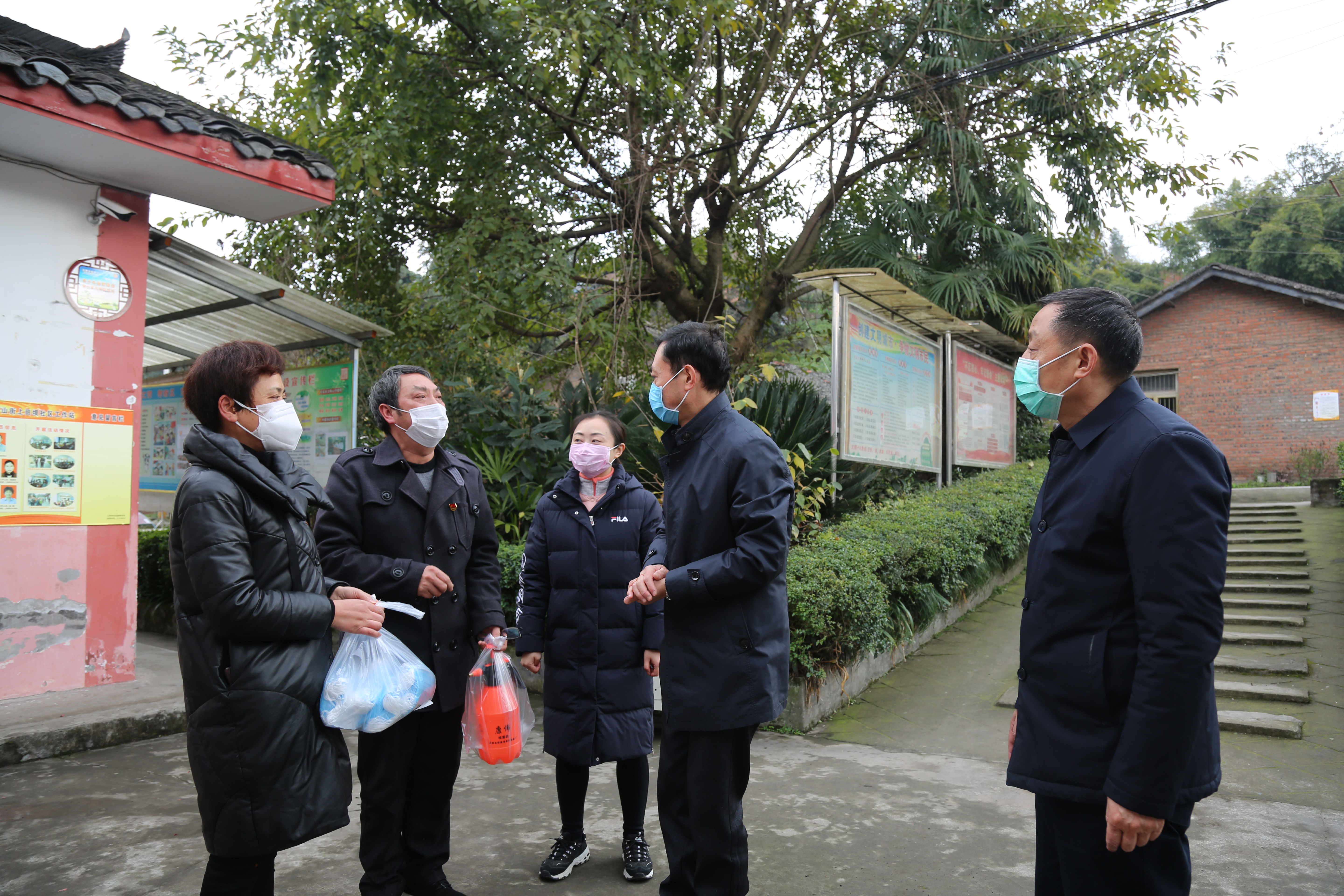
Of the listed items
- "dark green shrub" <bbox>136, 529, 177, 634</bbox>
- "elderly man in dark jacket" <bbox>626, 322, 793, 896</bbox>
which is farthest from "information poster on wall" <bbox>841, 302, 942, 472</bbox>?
"dark green shrub" <bbox>136, 529, 177, 634</bbox>

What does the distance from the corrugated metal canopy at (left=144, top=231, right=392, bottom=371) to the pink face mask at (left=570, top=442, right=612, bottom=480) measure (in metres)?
3.23

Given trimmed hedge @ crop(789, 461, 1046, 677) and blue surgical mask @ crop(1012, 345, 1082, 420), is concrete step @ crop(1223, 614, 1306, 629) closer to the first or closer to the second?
trimmed hedge @ crop(789, 461, 1046, 677)

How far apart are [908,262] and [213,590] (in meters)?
12.2

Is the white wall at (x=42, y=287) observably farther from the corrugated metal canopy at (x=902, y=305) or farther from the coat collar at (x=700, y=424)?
the corrugated metal canopy at (x=902, y=305)

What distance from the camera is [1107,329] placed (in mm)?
2043

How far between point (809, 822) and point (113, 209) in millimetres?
→ 5304

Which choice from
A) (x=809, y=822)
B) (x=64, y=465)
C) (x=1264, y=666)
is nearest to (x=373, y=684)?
(x=809, y=822)

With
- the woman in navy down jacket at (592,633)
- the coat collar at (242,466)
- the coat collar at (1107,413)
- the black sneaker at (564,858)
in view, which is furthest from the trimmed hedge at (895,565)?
the coat collar at (242,466)

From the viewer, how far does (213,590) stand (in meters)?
2.22

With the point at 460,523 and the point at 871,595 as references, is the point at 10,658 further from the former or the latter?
the point at 871,595

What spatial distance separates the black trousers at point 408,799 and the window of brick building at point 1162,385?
20042 mm

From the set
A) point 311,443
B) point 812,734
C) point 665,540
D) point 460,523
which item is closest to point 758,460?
point 665,540

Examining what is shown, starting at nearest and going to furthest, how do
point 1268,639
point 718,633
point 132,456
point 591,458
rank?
point 718,633 < point 591,458 < point 132,456 < point 1268,639

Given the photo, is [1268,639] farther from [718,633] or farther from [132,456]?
[132,456]
